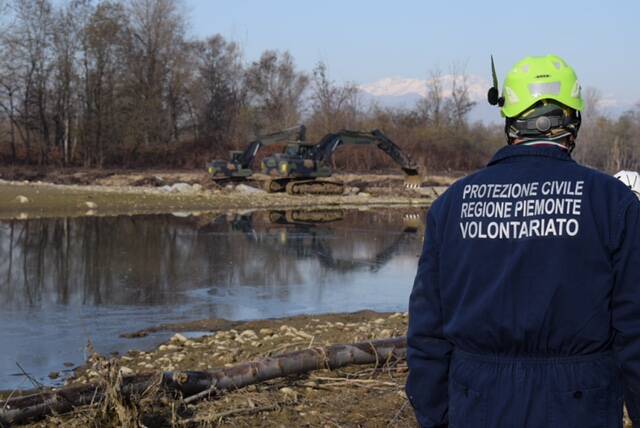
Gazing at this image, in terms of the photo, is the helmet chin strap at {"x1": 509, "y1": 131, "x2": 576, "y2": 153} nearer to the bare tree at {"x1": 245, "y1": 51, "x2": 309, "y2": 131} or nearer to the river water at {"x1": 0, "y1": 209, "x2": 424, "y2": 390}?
the river water at {"x1": 0, "y1": 209, "x2": 424, "y2": 390}

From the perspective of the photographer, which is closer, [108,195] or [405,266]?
[405,266]

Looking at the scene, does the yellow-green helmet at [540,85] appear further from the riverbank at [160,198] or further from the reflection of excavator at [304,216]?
the riverbank at [160,198]

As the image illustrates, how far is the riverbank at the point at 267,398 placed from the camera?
18.3ft

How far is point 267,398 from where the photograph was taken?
6207 mm

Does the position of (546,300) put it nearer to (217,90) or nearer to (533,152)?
(533,152)

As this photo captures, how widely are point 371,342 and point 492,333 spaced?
178 inches

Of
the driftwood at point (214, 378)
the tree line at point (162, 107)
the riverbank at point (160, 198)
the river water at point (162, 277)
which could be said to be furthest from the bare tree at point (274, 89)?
the driftwood at point (214, 378)

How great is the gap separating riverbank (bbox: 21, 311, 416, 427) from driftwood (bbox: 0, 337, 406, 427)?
8 centimetres

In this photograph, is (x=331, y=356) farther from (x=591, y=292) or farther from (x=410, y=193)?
(x=410, y=193)

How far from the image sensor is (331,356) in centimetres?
700

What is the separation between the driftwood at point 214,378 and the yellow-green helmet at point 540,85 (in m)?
3.33

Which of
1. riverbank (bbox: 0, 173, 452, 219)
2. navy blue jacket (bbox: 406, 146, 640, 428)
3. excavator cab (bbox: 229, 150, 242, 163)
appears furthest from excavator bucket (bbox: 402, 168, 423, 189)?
navy blue jacket (bbox: 406, 146, 640, 428)

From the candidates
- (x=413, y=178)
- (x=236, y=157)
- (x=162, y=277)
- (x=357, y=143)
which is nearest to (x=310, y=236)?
(x=162, y=277)

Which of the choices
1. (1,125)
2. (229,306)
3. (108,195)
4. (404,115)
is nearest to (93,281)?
(229,306)
